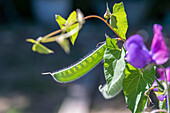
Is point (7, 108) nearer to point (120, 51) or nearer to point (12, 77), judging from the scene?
point (12, 77)

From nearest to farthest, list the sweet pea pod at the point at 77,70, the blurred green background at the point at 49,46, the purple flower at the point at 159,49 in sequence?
the purple flower at the point at 159,49 < the sweet pea pod at the point at 77,70 < the blurred green background at the point at 49,46

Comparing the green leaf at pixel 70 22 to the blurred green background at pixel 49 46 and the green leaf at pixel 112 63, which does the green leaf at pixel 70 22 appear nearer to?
the green leaf at pixel 112 63

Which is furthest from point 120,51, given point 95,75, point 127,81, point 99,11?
point 99,11

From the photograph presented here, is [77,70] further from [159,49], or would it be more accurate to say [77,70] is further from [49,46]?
[49,46]

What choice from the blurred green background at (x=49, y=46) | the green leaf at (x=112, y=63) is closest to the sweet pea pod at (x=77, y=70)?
the green leaf at (x=112, y=63)

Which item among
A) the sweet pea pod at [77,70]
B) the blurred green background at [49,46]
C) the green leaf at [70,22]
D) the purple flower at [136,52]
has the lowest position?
the purple flower at [136,52]

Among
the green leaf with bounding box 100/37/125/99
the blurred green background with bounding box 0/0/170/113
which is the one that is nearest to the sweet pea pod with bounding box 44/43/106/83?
the green leaf with bounding box 100/37/125/99

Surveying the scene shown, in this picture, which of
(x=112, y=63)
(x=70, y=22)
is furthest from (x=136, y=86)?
(x=70, y=22)
